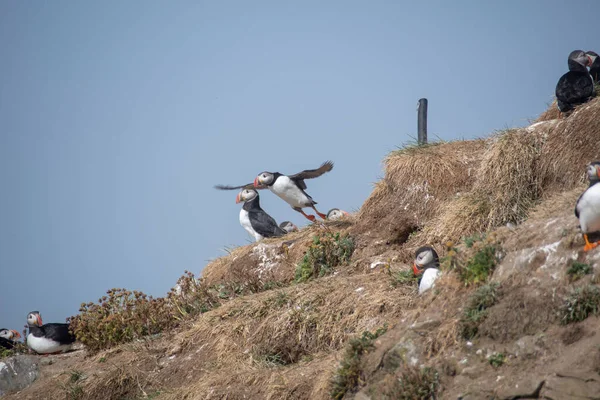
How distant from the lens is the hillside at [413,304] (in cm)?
529

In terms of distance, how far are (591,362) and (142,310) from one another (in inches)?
273

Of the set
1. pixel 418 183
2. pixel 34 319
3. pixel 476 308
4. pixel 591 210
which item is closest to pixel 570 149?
pixel 418 183

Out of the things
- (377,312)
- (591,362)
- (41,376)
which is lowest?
(591,362)

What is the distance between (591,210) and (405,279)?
10.4 feet

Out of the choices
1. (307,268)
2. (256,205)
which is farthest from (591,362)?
(256,205)

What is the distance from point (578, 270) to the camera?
5410mm

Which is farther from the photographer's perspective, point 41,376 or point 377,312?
point 41,376

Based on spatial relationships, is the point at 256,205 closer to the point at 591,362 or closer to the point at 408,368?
the point at 408,368

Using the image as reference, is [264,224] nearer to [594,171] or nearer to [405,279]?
[405,279]

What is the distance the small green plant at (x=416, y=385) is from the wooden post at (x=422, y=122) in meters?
5.72

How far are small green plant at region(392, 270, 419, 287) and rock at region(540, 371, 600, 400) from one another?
340 centimetres

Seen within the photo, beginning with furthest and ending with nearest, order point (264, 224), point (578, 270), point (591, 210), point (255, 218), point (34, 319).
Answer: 1. point (255, 218)
2. point (264, 224)
3. point (34, 319)
4. point (578, 270)
5. point (591, 210)

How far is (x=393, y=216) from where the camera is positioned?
1034 centimetres

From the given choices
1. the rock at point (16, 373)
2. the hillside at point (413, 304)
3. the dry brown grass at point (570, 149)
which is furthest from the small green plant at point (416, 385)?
the rock at point (16, 373)
